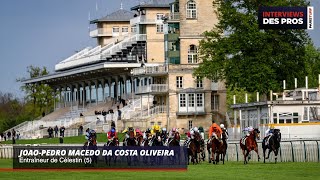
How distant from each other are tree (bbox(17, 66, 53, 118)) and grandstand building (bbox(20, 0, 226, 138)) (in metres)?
2.32

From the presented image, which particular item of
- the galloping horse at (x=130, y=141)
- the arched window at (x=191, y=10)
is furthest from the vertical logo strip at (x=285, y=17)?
the galloping horse at (x=130, y=141)

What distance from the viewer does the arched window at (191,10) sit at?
12725 cm

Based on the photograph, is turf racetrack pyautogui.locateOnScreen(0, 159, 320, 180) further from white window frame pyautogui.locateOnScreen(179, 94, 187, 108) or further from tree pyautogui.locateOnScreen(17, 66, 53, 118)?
tree pyautogui.locateOnScreen(17, 66, 53, 118)

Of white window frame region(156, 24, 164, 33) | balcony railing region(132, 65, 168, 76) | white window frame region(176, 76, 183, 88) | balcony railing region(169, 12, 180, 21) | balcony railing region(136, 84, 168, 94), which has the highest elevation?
white window frame region(156, 24, 164, 33)

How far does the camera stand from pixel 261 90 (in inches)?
A: 4168

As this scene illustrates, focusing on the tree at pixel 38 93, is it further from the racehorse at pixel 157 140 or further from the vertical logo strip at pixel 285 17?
the racehorse at pixel 157 140

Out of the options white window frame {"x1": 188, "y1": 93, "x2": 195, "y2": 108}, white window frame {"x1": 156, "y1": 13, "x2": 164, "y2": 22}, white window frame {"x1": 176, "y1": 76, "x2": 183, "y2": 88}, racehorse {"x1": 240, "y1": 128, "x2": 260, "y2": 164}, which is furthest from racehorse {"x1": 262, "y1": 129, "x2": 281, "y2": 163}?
white window frame {"x1": 156, "y1": 13, "x2": 164, "y2": 22}

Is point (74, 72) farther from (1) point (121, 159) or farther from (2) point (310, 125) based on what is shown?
(1) point (121, 159)

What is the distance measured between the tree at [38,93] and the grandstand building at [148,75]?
232cm

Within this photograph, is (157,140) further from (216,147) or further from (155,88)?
(155,88)

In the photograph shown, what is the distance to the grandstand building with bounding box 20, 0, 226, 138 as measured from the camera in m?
126

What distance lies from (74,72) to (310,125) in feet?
236

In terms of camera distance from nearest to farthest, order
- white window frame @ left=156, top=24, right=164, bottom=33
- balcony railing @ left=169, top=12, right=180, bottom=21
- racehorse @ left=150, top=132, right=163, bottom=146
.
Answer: racehorse @ left=150, top=132, right=163, bottom=146, balcony railing @ left=169, top=12, right=180, bottom=21, white window frame @ left=156, top=24, right=164, bottom=33

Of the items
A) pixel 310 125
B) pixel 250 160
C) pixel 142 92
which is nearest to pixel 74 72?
pixel 142 92
